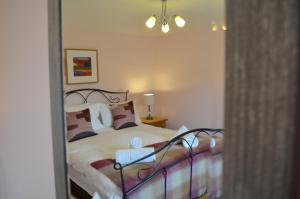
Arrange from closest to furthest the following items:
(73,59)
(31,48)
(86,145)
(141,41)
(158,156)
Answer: (31,48) < (73,59) < (86,145) < (141,41) < (158,156)

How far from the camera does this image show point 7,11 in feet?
3.13

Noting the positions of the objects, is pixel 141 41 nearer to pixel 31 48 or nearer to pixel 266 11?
pixel 31 48

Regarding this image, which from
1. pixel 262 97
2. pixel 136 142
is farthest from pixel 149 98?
pixel 262 97

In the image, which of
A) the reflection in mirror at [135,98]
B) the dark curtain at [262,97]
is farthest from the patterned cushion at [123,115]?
the dark curtain at [262,97]

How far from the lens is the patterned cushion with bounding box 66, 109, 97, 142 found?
120 cm

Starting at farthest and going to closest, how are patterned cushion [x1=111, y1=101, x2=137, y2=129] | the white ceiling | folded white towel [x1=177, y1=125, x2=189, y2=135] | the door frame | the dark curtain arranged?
patterned cushion [x1=111, y1=101, x2=137, y2=129] → folded white towel [x1=177, y1=125, x2=189, y2=135] → the white ceiling → the door frame → the dark curtain

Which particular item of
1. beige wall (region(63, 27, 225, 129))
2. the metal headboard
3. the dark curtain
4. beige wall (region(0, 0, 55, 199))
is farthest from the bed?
the dark curtain

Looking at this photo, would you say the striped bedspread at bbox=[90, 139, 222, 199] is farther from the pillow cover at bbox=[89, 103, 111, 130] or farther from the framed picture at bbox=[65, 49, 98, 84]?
the framed picture at bbox=[65, 49, 98, 84]

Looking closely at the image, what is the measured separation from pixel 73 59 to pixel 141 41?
0.45m

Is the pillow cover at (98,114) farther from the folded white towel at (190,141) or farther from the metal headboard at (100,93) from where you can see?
the folded white towel at (190,141)

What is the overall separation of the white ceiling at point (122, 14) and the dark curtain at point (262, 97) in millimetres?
706

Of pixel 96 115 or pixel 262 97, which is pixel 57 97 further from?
pixel 262 97

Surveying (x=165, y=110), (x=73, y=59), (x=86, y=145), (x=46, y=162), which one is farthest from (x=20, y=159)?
(x=165, y=110)

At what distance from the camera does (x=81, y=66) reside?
1.36m
